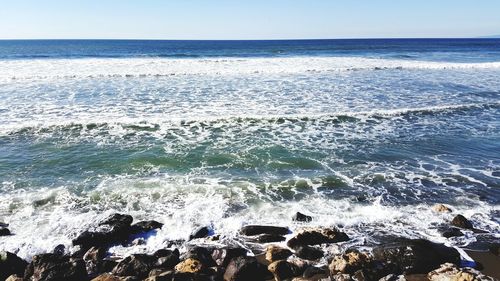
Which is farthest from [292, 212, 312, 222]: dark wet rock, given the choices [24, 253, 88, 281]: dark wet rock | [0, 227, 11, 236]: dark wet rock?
[0, 227, 11, 236]: dark wet rock

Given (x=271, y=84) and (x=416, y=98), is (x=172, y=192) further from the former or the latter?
(x=271, y=84)

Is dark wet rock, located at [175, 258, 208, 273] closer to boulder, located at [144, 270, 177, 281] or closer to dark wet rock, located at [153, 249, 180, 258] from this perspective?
boulder, located at [144, 270, 177, 281]

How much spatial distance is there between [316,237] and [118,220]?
4.40m

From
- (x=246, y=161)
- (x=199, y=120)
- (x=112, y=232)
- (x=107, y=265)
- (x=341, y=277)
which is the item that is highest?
(x=199, y=120)

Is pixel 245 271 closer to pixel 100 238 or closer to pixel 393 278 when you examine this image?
pixel 393 278

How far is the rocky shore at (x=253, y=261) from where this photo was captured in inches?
275

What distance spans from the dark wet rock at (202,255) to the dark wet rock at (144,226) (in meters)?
1.35

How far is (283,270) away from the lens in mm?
7227

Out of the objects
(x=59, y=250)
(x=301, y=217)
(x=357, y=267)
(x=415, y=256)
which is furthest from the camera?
(x=301, y=217)

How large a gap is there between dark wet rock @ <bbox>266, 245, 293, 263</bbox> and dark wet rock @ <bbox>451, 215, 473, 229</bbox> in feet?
13.2

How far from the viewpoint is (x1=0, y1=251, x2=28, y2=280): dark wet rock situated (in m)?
7.15

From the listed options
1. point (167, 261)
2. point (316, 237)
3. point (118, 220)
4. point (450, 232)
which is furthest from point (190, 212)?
point (450, 232)

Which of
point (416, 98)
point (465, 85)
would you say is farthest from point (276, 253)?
point (465, 85)

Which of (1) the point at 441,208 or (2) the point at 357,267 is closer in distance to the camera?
(2) the point at 357,267
